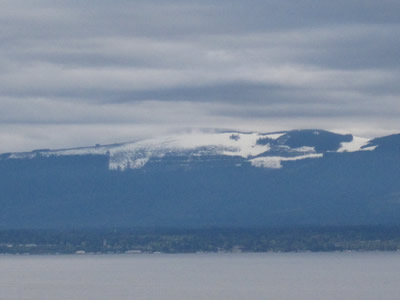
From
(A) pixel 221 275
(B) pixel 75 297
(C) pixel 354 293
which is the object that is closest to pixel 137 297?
(B) pixel 75 297

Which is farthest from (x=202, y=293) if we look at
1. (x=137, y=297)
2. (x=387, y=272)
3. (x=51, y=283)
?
(x=387, y=272)

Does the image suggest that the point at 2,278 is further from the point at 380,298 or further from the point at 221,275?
the point at 380,298

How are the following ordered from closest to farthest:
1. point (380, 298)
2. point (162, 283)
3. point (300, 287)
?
point (380, 298), point (300, 287), point (162, 283)

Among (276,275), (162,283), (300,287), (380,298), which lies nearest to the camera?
(380,298)

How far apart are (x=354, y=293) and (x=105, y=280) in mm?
41742

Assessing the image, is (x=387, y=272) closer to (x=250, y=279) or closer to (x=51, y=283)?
(x=250, y=279)

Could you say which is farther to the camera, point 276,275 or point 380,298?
point 276,275

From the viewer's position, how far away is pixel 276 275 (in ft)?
645

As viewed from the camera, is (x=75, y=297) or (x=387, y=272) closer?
(x=75, y=297)

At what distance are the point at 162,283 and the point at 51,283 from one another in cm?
1330

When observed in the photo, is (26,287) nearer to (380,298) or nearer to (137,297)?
(137,297)

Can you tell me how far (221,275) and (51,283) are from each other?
23643 millimetres

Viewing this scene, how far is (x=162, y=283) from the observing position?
181m

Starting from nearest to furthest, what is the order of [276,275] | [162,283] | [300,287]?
[300,287]
[162,283]
[276,275]
